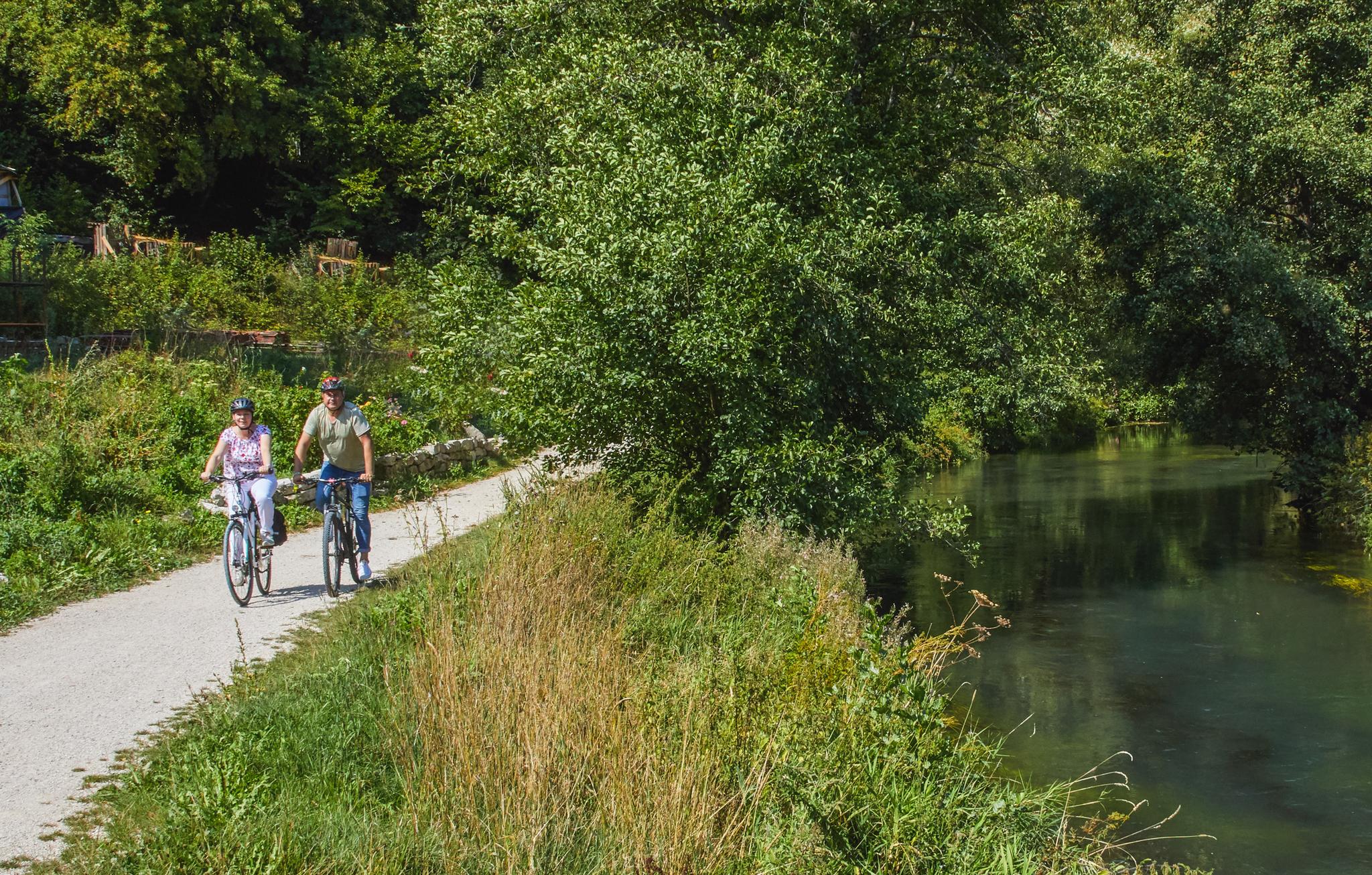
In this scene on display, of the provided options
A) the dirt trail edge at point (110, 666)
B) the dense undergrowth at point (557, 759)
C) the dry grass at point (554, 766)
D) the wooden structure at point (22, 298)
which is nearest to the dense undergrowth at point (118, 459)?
the dirt trail edge at point (110, 666)

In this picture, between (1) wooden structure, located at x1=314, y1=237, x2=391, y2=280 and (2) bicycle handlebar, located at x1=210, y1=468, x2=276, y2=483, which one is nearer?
(2) bicycle handlebar, located at x1=210, y1=468, x2=276, y2=483

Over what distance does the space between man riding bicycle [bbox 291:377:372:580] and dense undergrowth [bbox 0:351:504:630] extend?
85.3 inches

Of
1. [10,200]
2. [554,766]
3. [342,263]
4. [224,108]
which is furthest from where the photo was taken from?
[224,108]

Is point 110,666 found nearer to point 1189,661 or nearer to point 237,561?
point 237,561

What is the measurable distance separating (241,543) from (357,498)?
102 centimetres

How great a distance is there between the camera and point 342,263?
90.5ft

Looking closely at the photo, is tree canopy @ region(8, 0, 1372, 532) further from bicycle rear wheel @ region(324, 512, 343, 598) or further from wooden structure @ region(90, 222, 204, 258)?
wooden structure @ region(90, 222, 204, 258)

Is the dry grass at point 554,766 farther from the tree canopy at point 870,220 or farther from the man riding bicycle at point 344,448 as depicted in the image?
the tree canopy at point 870,220

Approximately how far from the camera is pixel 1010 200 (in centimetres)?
1670

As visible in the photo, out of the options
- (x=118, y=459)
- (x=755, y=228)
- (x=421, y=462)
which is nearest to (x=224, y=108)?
(x=421, y=462)

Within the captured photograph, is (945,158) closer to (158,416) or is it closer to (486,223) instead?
(486,223)

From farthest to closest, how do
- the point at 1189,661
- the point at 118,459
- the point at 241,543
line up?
the point at 1189,661 < the point at 118,459 < the point at 241,543

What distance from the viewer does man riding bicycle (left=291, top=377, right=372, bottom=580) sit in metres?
10.0

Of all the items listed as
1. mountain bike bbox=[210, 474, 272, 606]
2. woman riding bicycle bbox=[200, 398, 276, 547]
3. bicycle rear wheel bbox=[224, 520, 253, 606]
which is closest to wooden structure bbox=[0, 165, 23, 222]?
woman riding bicycle bbox=[200, 398, 276, 547]
